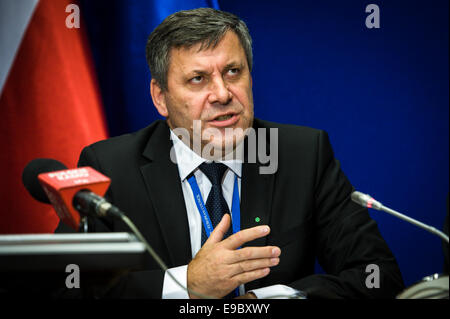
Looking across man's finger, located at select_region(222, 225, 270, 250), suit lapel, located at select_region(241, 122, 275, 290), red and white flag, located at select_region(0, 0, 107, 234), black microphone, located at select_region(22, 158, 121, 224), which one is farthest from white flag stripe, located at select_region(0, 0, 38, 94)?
man's finger, located at select_region(222, 225, 270, 250)

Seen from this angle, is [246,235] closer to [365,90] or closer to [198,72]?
[198,72]

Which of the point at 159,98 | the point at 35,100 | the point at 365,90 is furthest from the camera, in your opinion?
the point at 365,90

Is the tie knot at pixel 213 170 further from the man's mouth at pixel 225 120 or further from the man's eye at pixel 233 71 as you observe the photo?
the man's eye at pixel 233 71

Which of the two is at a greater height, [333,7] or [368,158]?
[333,7]

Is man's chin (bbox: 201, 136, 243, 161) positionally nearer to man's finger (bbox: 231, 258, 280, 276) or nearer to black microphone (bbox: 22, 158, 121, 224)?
man's finger (bbox: 231, 258, 280, 276)

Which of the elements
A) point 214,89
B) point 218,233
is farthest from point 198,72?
point 218,233

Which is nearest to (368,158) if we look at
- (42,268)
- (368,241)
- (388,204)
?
(388,204)

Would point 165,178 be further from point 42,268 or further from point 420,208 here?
point 420,208

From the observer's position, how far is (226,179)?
2.08 meters

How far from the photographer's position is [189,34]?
1984 millimetres

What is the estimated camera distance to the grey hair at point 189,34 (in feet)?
6.50

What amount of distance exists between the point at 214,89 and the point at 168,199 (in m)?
0.48

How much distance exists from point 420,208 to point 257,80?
1.16 m
